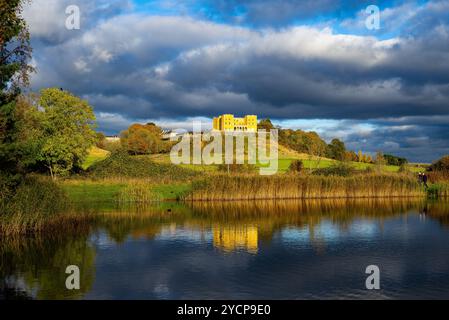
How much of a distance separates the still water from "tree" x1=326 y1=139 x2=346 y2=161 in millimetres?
93467

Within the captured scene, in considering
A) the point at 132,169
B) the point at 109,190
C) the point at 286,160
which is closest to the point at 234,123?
the point at 286,160

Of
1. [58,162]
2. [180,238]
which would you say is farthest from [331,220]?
[58,162]

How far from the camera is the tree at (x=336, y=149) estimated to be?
125562 millimetres

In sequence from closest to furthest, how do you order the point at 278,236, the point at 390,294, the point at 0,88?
the point at 390,294, the point at 0,88, the point at 278,236

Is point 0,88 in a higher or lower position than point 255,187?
higher

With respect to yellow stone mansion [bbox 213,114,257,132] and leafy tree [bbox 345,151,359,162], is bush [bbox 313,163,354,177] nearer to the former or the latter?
leafy tree [bbox 345,151,359,162]

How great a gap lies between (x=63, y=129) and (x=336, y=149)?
90.1m

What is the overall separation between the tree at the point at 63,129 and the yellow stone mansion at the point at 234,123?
115298 mm

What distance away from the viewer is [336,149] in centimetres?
13075

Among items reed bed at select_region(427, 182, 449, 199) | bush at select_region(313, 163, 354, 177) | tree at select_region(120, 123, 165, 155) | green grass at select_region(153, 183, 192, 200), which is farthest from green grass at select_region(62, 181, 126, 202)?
tree at select_region(120, 123, 165, 155)
